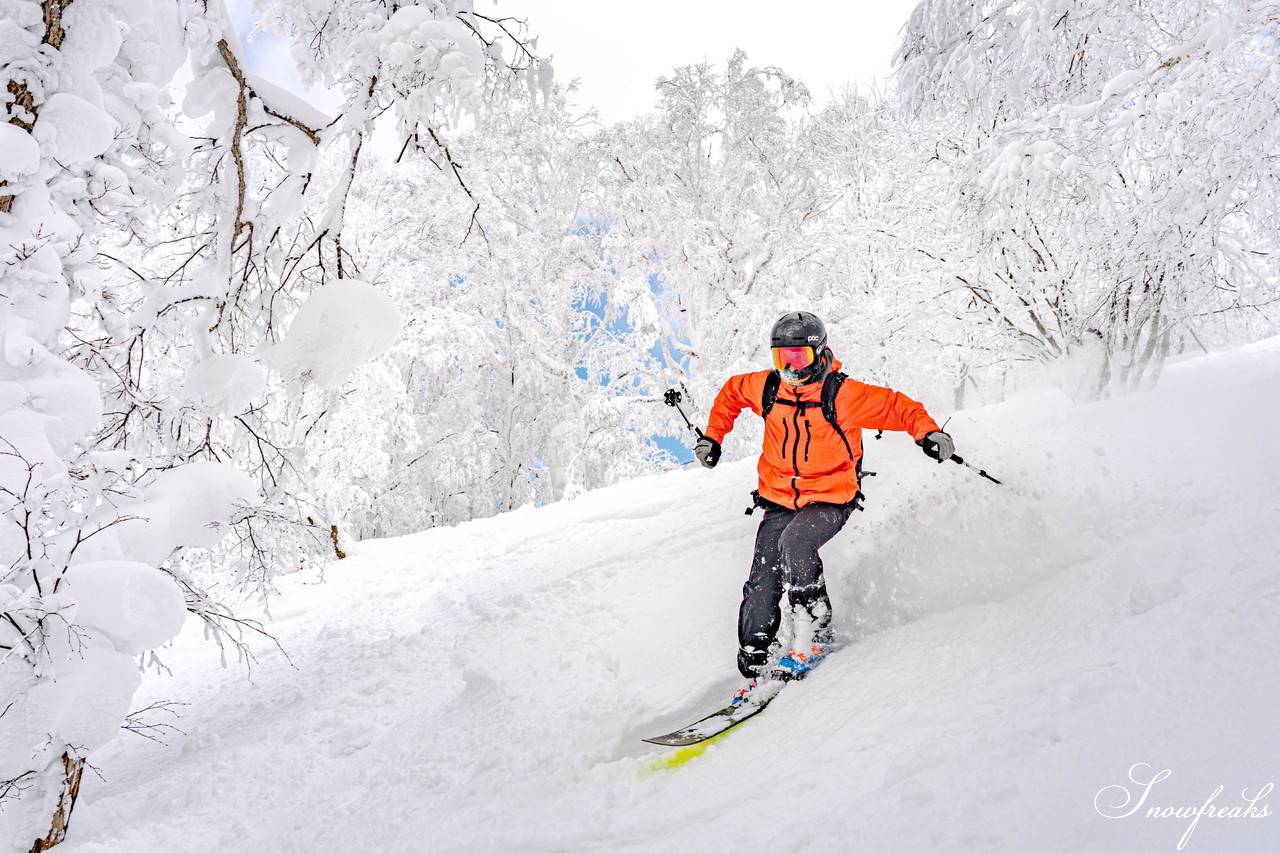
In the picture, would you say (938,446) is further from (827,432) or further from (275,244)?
(275,244)

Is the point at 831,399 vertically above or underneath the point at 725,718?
above

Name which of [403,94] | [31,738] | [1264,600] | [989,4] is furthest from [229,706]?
[989,4]

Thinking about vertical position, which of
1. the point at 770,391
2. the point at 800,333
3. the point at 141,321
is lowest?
the point at 770,391

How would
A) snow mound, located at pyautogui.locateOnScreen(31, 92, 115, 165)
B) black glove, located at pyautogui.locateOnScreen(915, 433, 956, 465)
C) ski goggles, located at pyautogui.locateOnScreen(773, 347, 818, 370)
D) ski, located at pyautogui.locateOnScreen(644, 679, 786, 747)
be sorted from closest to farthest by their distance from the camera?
snow mound, located at pyautogui.locateOnScreen(31, 92, 115, 165) → ski, located at pyautogui.locateOnScreen(644, 679, 786, 747) → black glove, located at pyautogui.locateOnScreen(915, 433, 956, 465) → ski goggles, located at pyautogui.locateOnScreen(773, 347, 818, 370)

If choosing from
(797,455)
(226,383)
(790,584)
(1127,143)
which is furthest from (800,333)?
(226,383)

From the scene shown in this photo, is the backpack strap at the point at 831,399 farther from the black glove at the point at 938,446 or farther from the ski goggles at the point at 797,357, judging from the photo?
the black glove at the point at 938,446

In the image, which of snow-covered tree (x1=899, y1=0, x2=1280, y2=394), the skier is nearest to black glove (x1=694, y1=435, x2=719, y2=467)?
the skier

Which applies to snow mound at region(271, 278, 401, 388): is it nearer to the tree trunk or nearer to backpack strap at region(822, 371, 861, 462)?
the tree trunk

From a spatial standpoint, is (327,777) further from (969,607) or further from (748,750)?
(969,607)

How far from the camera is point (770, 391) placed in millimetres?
3434

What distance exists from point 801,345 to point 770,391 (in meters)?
0.35

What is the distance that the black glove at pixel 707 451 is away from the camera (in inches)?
139

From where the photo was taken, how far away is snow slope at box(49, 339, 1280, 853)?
1761mm

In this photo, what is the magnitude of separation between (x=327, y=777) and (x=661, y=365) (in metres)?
10.7
